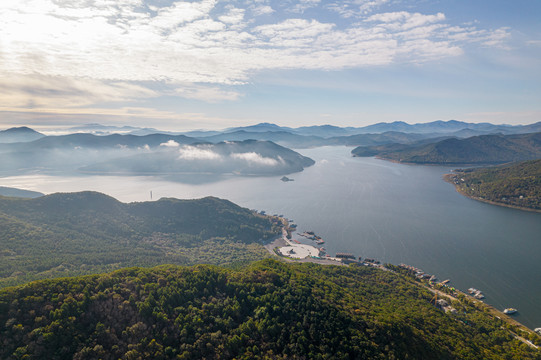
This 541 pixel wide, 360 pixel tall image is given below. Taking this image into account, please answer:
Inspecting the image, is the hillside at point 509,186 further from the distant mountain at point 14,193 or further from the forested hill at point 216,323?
the distant mountain at point 14,193

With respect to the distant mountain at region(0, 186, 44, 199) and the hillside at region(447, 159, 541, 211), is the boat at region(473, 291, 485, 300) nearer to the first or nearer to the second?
the hillside at region(447, 159, 541, 211)

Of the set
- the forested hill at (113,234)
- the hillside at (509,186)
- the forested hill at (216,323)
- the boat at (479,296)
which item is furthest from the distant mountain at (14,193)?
the hillside at (509,186)

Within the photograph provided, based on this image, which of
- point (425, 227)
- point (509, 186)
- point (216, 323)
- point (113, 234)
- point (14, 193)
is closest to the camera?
point (216, 323)

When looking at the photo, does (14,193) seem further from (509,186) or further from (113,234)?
(509,186)

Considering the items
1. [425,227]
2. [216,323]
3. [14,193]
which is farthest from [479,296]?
[14,193]

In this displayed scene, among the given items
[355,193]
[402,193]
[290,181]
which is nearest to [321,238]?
[355,193]

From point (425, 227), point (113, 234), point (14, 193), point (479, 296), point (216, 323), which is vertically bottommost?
point (479, 296)

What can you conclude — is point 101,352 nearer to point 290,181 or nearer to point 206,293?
point 206,293
